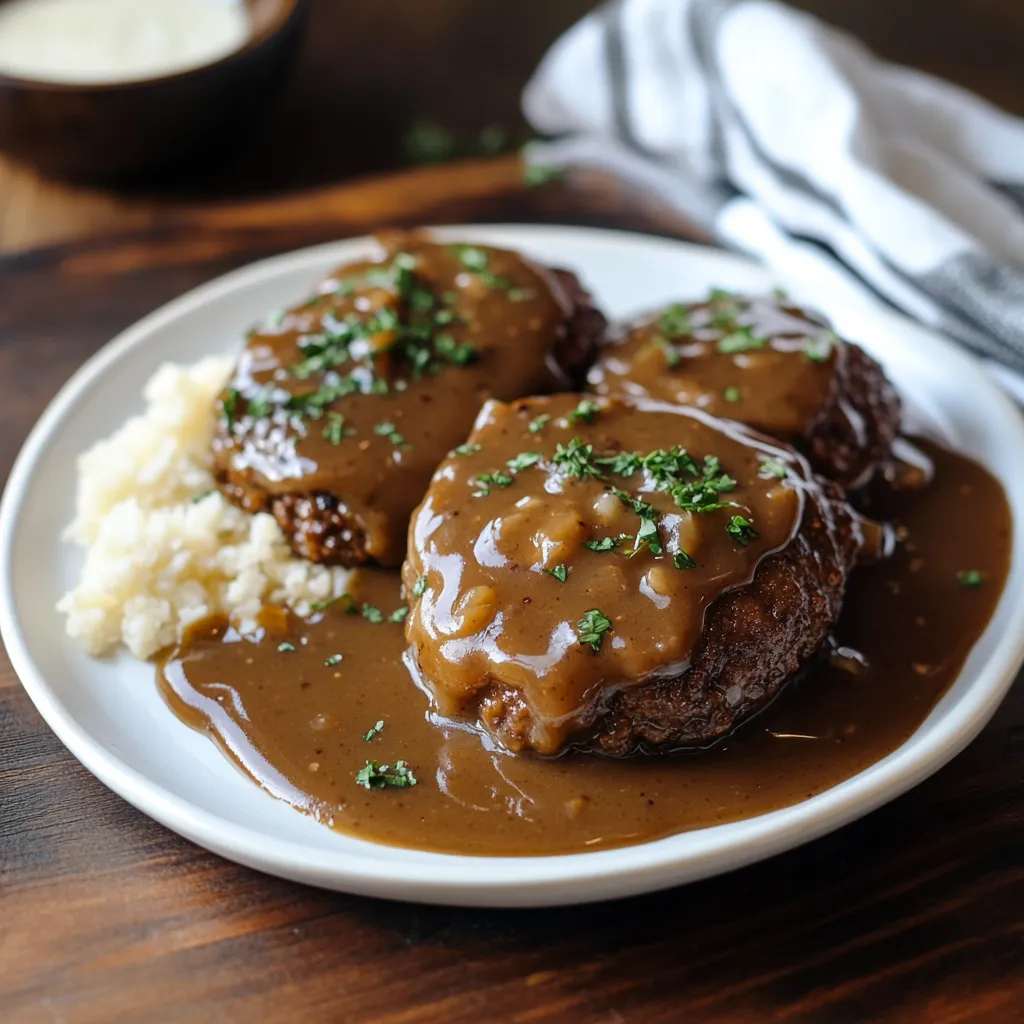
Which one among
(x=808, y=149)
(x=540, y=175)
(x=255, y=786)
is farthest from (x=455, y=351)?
(x=540, y=175)

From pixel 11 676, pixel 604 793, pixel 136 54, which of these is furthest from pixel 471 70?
pixel 604 793

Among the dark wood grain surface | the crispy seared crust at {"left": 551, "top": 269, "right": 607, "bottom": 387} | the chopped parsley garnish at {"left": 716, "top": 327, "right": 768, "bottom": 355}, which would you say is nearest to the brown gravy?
the dark wood grain surface

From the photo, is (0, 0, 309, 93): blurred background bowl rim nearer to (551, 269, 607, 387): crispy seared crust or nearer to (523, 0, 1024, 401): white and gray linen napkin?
(523, 0, 1024, 401): white and gray linen napkin

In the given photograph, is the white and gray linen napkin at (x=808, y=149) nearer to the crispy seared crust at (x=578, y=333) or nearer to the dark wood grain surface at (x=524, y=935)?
the crispy seared crust at (x=578, y=333)

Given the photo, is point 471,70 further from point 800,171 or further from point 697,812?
point 697,812

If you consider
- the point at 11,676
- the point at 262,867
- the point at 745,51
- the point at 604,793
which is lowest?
the point at 11,676

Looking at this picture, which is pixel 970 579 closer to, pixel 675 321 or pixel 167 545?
pixel 675 321

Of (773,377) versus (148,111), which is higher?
(773,377)
